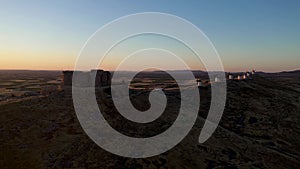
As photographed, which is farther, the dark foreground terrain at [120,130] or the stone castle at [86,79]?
the stone castle at [86,79]

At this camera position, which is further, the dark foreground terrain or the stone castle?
the stone castle

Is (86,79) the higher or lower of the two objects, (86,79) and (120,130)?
the higher

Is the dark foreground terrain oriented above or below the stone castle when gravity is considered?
below

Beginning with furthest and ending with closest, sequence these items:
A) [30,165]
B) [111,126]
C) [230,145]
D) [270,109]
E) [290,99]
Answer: [290,99] → [270,109] → [230,145] → [111,126] → [30,165]

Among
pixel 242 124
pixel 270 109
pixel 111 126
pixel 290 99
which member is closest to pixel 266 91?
pixel 290 99

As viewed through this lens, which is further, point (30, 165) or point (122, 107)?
point (122, 107)

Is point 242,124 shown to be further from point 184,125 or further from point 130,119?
point 130,119

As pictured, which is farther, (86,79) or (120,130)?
(86,79)

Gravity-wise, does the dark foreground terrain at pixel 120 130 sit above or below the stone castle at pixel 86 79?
below
